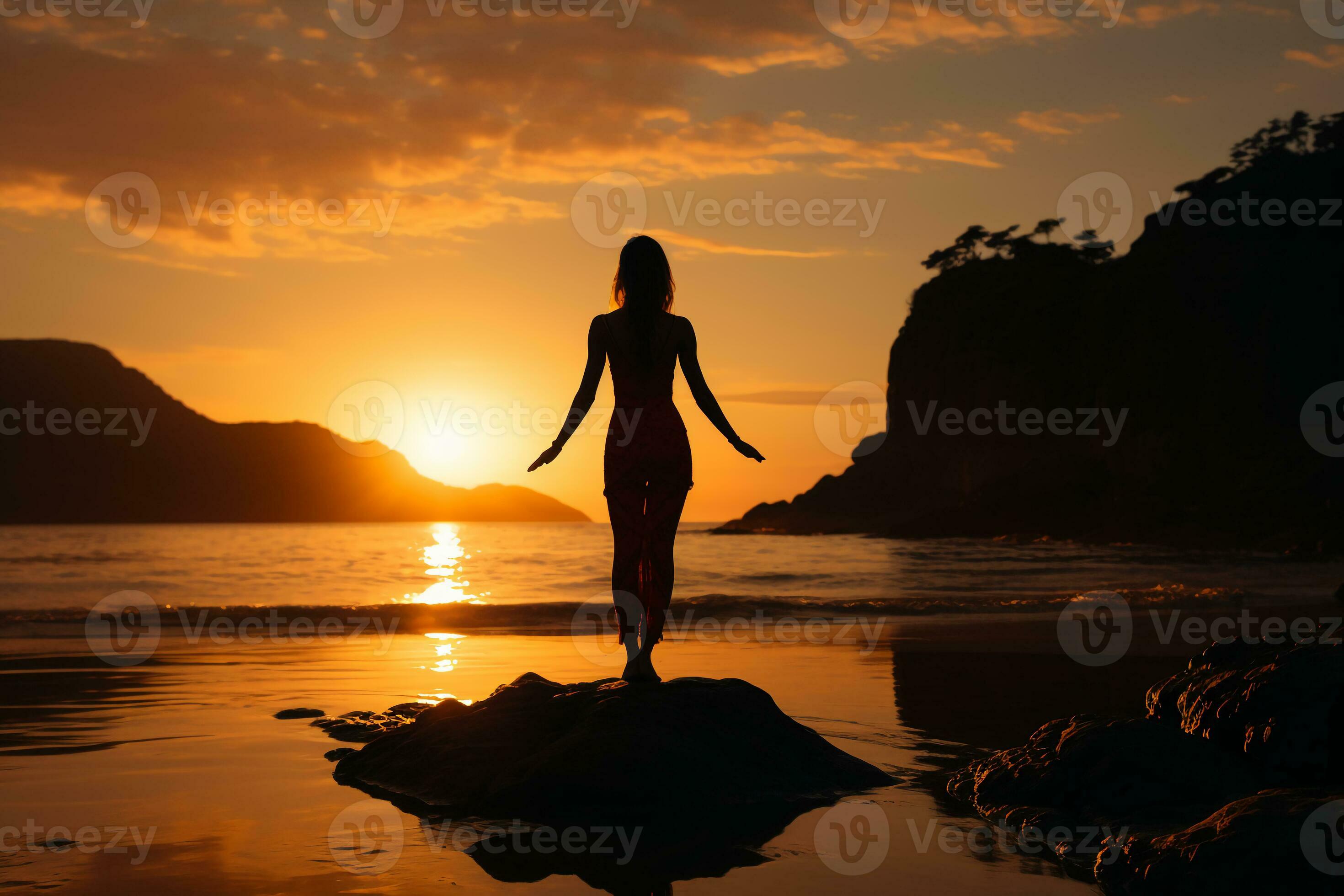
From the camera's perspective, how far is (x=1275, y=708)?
492 cm

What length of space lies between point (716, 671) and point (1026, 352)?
8348 cm

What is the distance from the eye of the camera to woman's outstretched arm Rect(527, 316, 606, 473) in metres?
5.52

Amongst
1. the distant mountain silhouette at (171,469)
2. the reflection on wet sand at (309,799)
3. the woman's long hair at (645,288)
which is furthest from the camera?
the distant mountain silhouette at (171,469)

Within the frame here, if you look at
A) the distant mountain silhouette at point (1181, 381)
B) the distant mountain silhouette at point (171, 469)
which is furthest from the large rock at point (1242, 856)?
the distant mountain silhouette at point (171, 469)

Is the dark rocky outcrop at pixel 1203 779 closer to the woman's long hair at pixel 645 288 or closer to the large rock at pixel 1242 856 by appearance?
the large rock at pixel 1242 856

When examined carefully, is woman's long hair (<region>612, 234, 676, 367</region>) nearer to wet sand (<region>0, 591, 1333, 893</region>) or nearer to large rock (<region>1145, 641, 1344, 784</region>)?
wet sand (<region>0, 591, 1333, 893</region>)

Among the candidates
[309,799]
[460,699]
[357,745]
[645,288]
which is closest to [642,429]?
[645,288]

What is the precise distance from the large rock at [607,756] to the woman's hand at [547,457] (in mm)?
1287

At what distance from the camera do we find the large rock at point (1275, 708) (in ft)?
15.4

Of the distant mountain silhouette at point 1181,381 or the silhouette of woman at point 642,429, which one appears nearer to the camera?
the silhouette of woman at point 642,429

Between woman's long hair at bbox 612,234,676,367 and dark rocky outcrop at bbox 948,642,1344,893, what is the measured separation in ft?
9.50

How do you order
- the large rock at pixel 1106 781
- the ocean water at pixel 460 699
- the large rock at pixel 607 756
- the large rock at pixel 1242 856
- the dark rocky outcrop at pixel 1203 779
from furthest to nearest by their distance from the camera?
the large rock at pixel 607 756
the large rock at pixel 1106 781
the ocean water at pixel 460 699
the dark rocky outcrop at pixel 1203 779
the large rock at pixel 1242 856

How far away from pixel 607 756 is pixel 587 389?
196 cm

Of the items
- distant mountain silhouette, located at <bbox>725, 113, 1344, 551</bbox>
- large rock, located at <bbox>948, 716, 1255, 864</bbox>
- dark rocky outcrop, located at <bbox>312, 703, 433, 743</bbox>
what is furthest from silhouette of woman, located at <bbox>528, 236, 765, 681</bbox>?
distant mountain silhouette, located at <bbox>725, 113, 1344, 551</bbox>
